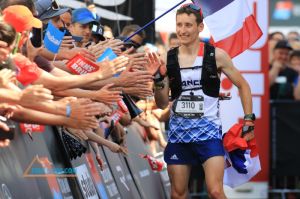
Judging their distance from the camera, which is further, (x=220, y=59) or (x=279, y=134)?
(x=279, y=134)

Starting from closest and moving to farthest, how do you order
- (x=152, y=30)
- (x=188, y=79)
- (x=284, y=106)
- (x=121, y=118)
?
(x=188, y=79)
(x=121, y=118)
(x=152, y=30)
(x=284, y=106)

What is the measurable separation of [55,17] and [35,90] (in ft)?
11.9

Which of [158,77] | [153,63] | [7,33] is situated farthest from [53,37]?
[158,77]

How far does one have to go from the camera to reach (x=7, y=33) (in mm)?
7078

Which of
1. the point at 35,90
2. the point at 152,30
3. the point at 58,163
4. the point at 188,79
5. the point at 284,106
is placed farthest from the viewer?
the point at 284,106

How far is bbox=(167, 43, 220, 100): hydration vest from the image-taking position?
12.0 m

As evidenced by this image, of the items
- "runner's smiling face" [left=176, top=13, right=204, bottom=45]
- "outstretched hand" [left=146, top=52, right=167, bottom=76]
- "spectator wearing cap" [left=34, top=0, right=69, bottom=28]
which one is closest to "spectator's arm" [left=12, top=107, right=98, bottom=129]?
"spectator wearing cap" [left=34, top=0, right=69, bottom=28]

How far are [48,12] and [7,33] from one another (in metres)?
3.16

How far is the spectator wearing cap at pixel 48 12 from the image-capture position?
1015cm

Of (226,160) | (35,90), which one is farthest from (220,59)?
(35,90)

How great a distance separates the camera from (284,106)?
61.2ft

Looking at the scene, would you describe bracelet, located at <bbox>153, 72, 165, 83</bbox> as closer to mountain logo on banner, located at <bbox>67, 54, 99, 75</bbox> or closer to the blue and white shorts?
the blue and white shorts

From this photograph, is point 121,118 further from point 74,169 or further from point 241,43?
point 74,169

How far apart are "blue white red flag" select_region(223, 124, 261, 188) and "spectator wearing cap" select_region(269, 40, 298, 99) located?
282 inches
